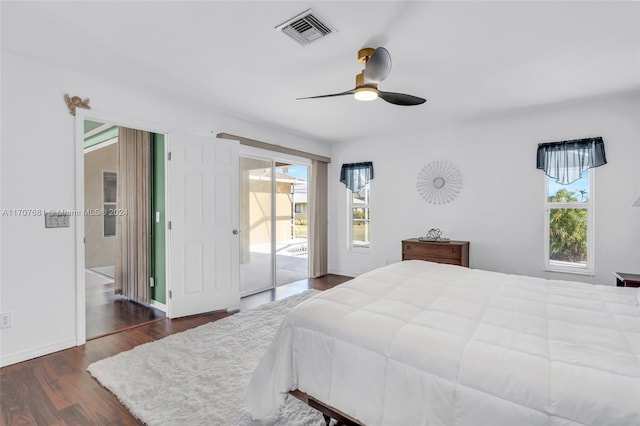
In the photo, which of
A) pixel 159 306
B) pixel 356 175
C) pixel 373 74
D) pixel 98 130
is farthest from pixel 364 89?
pixel 98 130

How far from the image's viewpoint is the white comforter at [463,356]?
1.00m

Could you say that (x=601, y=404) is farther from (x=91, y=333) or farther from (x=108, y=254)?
(x=108, y=254)

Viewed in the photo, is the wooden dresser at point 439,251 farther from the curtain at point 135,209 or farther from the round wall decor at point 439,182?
the curtain at point 135,209

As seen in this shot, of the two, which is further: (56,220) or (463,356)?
(56,220)

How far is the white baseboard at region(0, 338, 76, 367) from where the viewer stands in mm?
2359

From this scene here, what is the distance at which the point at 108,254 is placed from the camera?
18.8 feet

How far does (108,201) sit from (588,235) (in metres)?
7.49

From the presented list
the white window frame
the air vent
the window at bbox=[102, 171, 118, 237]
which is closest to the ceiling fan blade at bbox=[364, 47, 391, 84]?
the air vent

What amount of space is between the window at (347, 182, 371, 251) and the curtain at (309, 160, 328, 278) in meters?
0.50

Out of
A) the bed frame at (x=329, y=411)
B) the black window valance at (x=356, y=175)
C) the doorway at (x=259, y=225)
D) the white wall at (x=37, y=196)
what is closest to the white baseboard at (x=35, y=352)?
the white wall at (x=37, y=196)

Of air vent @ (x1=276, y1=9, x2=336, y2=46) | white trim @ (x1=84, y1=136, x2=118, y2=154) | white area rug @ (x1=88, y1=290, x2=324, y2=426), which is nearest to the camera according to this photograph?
white area rug @ (x1=88, y1=290, x2=324, y2=426)

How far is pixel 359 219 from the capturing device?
550cm

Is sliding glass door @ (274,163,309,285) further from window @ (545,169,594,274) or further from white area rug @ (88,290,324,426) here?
window @ (545,169,594,274)

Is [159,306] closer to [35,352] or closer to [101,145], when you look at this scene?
[35,352]
